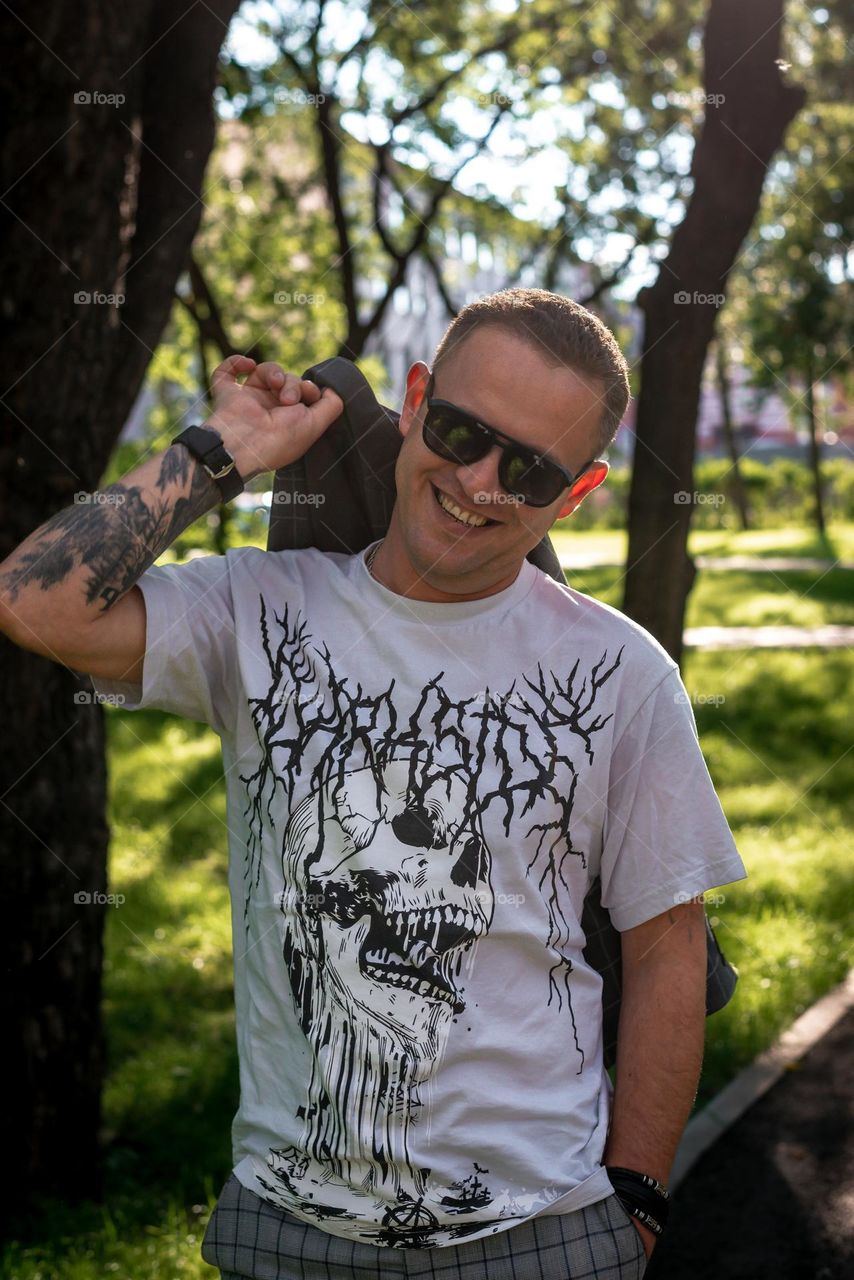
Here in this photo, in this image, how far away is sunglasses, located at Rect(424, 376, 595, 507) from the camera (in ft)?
7.06

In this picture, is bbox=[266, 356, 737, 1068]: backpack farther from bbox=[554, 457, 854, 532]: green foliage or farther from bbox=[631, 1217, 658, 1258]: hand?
bbox=[554, 457, 854, 532]: green foliage

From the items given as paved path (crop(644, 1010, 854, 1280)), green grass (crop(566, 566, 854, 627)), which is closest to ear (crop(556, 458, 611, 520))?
paved path (crop(644, 1010, 854, 1280))

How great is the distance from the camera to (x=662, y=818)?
7.00 ft

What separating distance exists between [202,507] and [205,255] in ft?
44.2

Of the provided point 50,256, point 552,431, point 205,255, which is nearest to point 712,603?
point 205,255

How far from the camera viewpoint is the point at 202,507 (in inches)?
86.0

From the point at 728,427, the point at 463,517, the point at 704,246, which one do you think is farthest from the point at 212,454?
the point at 728,427

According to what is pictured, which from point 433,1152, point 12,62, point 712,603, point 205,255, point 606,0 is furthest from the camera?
point 712,603

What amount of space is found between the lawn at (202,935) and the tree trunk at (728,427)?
1680 centimetres

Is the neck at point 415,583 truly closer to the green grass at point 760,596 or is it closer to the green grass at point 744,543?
the green grass at point 760,596

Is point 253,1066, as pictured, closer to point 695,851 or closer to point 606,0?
point 695,851

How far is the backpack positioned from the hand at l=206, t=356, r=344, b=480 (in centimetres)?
→ 6

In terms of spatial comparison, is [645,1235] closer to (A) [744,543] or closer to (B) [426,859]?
(B) [426,859]

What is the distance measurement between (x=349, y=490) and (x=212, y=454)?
1.16 ft
